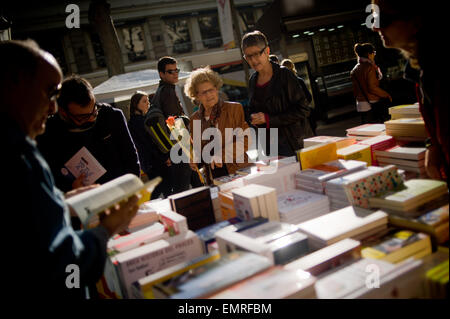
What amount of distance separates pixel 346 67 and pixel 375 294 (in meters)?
13.2

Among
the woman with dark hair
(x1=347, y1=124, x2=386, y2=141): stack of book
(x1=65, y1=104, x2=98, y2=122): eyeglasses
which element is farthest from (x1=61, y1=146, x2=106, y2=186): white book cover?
→ the woman with dark hair

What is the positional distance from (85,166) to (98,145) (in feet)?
0.68

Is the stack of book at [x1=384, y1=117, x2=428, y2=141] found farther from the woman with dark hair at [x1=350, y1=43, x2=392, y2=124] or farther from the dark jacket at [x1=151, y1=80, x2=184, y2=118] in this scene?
the woman with dark hair at [x1=350, y1=43, x2=392, y2=124]

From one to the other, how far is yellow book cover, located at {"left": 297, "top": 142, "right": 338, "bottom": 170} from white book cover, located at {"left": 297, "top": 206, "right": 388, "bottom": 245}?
63 centimetres

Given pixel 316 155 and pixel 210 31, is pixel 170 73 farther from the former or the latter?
pixel 210 31

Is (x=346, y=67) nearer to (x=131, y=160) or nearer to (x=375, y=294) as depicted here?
(x=131, y=160)

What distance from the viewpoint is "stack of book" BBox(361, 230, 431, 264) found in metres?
1.29

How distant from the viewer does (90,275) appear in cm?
116

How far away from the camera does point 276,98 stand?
300cm

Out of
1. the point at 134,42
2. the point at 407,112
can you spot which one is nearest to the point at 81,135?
the point at 407,112

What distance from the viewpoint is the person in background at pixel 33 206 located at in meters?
0.92

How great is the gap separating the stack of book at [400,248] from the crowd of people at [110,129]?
1.16ft

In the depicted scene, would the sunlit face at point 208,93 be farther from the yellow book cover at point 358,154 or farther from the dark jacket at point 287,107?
the yellow book cover at point 358,154

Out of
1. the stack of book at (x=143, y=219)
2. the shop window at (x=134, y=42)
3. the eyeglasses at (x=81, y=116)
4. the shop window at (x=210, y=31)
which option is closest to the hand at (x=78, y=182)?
the eyeglasses at (x=81, y=116)
